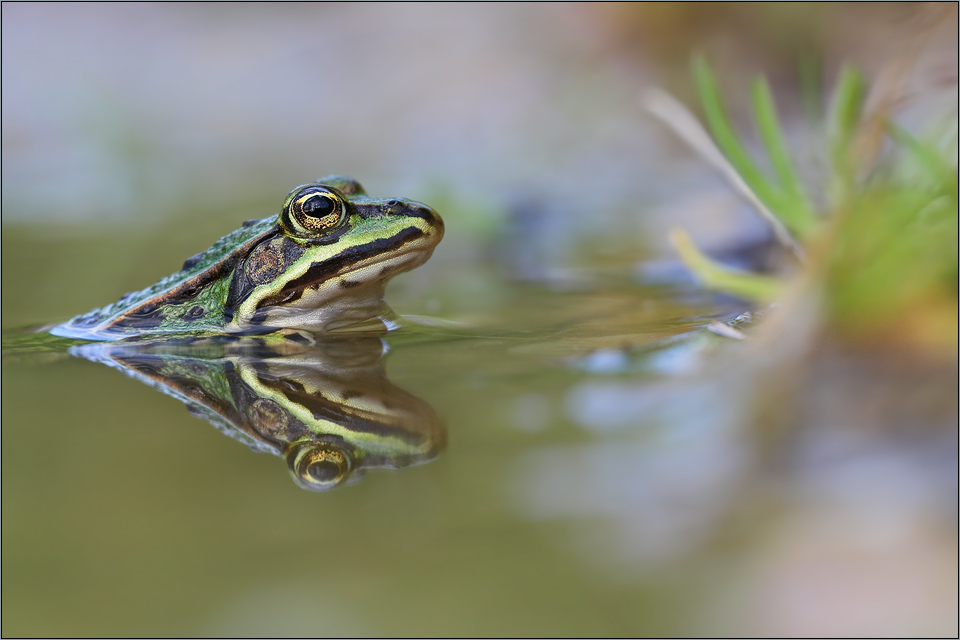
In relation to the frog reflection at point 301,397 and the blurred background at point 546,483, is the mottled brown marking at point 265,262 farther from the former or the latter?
the blurred background at point 546,483

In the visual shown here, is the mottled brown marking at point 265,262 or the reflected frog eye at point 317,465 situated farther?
the mottled brown marking at point 265,262

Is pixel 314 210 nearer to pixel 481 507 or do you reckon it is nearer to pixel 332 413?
pixel 332 413

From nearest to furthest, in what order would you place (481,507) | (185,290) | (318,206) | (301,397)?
(481,507), (301,397), (318,206), (185,290)

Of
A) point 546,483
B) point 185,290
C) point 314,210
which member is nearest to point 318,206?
point 314,210

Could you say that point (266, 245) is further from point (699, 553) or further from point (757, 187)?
point (699, 553)

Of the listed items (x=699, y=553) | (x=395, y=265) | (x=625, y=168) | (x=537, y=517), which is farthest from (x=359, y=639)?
(x=625, y=168)

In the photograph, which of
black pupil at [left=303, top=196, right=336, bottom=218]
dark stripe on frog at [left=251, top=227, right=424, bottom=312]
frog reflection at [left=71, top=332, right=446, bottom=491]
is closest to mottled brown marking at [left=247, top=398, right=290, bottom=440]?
frog reflection at [left=71, top=332, right=446, bottom=491]

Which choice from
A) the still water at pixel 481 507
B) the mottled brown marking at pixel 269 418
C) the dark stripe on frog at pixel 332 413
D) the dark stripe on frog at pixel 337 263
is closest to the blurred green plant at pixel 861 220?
the still water at pixel 481 507
